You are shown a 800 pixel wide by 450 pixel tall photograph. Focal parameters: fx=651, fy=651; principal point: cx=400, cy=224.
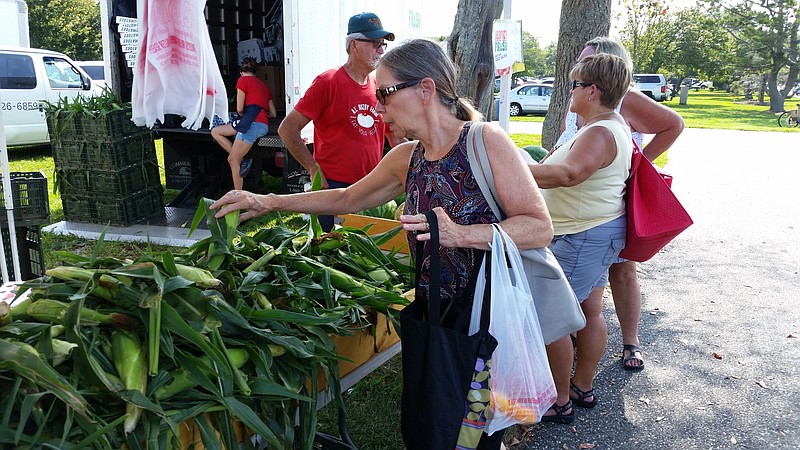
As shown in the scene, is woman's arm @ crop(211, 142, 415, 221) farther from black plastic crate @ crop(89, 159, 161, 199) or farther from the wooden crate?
black plastic crate @ crop(89, 159, 161, 199)

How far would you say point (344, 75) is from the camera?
4.33 metres

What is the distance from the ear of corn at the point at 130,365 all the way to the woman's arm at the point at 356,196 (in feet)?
2.85

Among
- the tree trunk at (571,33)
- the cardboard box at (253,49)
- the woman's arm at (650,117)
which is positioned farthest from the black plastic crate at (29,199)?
the cardboard box at (253,49)

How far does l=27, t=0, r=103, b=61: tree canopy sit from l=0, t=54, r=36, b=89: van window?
74.8 ft

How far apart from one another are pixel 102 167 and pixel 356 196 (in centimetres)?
528

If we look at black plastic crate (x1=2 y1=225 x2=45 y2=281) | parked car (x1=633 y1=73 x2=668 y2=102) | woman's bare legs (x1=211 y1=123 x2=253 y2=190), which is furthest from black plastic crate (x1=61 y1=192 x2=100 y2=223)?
parked car (x1=633 y1=73 x2=668 y2=102)

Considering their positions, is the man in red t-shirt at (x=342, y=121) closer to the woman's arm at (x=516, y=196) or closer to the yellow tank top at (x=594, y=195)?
the yellow tank top at (x=594, y=195)

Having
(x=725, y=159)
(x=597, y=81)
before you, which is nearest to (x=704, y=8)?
(x=725, y=159)

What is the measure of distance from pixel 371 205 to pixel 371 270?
291 millimetres

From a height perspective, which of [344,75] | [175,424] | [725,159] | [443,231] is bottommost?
[725,159]

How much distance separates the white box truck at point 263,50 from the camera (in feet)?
24.0

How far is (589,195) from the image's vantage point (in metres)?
3.34

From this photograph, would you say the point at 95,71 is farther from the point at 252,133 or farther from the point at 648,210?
the point at 648,210

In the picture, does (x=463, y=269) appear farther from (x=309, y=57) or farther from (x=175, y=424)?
(x=309, y=57)
